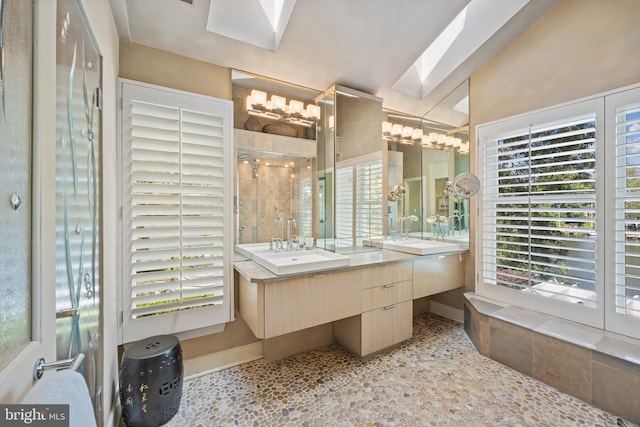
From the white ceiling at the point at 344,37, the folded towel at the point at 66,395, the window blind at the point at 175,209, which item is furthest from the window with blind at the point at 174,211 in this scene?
the folded towel at the point at 66,395

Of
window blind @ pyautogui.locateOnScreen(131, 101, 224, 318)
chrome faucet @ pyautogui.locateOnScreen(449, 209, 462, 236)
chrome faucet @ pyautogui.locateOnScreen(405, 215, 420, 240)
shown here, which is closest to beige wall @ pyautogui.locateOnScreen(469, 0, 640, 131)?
chrome faucet @ pyautogui.locateOnScreen(449, 209, 462, 236)

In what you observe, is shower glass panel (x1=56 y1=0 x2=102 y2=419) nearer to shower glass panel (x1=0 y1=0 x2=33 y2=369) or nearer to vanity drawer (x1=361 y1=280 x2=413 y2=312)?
shower glass panel (x1=0 y1=0 x2=33 y2=369)

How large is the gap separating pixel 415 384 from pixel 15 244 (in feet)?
7.33

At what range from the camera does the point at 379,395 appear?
Answer: 72.4 inches

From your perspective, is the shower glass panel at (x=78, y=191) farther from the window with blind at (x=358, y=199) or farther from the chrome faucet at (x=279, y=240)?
the window with blind at (x=358, y=199)

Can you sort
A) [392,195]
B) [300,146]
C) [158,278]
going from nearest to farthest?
[158,278], [300,146], [392,195]

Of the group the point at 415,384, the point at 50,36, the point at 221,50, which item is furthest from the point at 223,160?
the point at 415,384

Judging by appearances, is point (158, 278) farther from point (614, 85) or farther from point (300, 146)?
point (614, 85)

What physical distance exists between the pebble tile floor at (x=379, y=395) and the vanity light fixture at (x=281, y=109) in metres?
2.11

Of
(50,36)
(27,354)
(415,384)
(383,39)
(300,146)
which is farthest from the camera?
(300,146)

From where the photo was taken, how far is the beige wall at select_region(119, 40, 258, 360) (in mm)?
1836

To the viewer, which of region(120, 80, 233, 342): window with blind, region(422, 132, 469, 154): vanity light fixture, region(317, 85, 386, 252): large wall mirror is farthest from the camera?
region(422, 132, 469, 154): vanity light fixture

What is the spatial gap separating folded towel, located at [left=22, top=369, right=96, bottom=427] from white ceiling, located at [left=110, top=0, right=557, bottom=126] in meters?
1.90

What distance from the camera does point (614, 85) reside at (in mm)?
1881
